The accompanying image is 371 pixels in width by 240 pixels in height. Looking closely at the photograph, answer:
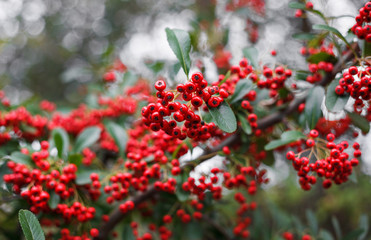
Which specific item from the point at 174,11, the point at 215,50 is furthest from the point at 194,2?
the point at 215,50

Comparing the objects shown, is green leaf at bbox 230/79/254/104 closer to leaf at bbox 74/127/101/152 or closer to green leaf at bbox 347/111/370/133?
green leaf at bbox 347/111/370/133

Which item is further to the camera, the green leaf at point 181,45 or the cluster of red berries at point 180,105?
the green leaf at point 181,45

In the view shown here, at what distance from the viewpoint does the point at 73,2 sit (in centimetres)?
623

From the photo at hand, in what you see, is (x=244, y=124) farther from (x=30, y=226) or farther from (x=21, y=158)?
(x=21, y=158)

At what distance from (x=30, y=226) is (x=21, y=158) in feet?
2.27

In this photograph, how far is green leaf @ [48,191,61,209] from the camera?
73.1 inches

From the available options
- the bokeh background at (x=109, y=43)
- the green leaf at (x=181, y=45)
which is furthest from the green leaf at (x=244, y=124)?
the bokeh background at (x=109, y=43)

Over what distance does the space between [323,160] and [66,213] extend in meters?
1.50

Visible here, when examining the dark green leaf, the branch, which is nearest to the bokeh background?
the dark green leaf

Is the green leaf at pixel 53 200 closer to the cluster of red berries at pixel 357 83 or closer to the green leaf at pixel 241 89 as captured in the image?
the green leaf at pixel 241 89

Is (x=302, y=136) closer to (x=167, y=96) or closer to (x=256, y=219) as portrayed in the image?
(x=167, y=96)

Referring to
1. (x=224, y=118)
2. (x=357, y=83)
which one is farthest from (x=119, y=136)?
(x=357, y=83)

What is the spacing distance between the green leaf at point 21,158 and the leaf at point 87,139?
0.39 metres

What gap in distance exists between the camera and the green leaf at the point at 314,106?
1911mm
